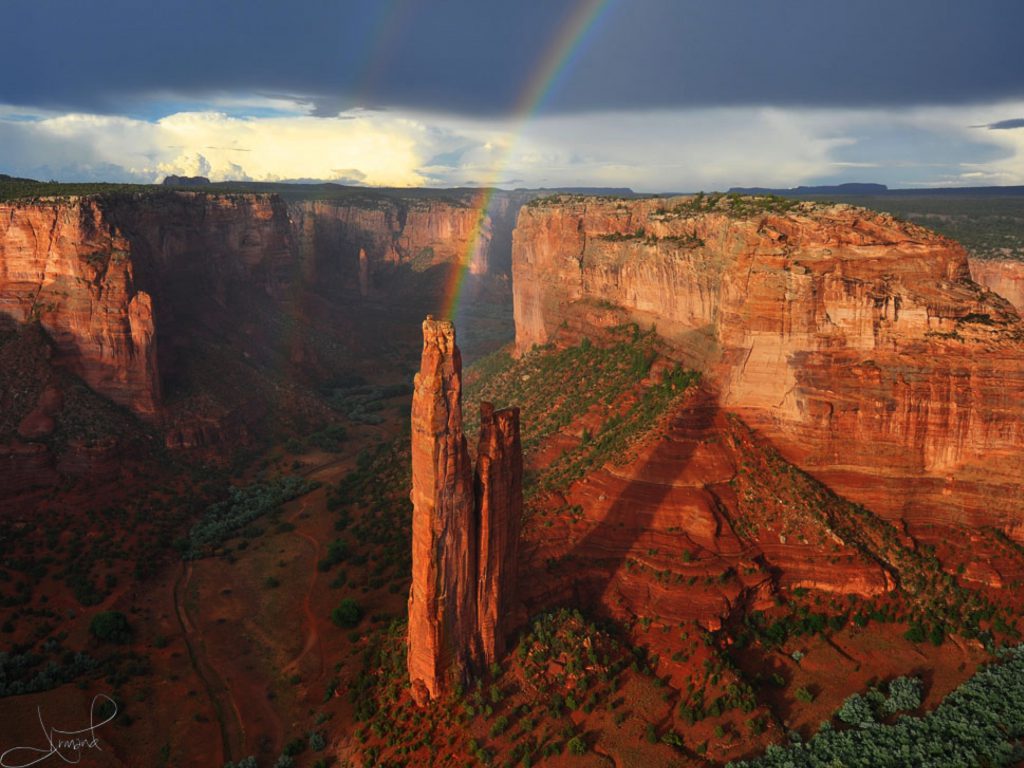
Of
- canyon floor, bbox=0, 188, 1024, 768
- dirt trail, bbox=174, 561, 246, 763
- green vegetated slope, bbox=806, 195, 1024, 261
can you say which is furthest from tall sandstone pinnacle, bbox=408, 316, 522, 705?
green vegetated slope, bbox=806, 195, 1024, 261

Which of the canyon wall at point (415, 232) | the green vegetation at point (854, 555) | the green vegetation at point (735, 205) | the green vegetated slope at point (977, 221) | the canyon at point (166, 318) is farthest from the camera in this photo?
the canyon wall at point (415, 232)

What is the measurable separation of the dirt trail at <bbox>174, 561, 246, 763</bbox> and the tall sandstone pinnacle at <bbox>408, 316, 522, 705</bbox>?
10709 mm

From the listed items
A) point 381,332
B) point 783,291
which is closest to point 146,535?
point 783,291

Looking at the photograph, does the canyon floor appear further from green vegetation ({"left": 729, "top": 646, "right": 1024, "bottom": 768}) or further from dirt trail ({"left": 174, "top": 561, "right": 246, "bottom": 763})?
green vegetation ({"left": 729, "top": 646, "right": 1024, "bottom": 768})

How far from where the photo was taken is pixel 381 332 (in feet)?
447

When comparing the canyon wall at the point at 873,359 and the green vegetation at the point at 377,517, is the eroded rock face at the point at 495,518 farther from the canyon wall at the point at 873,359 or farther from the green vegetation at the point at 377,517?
the canyon wall at the point at 873,359

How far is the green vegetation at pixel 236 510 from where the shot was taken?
2461 inches

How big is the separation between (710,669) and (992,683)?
16155 mm

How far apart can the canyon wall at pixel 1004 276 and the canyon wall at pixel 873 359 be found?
5511 cm

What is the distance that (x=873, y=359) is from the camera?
49562 millimetres

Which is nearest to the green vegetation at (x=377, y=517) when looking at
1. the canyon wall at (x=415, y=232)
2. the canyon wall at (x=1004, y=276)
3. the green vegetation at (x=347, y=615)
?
the green vegetation at (x=347, y=615)

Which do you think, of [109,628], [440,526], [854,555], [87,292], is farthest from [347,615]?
[87,292]

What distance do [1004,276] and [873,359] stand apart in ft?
202

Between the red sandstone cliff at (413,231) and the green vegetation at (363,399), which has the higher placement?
the red sandstone cliff at (413,231)
